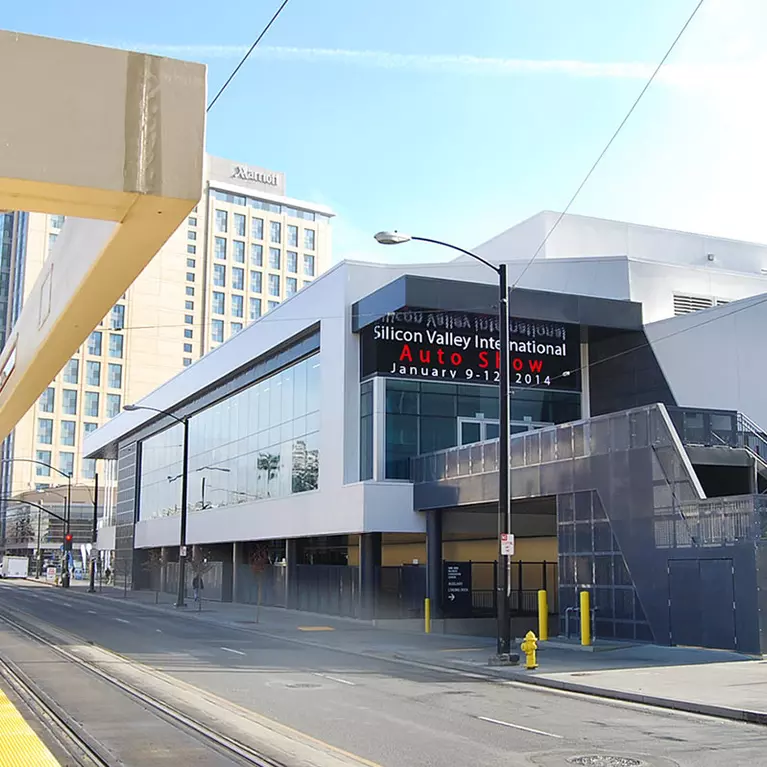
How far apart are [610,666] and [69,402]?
126 meters

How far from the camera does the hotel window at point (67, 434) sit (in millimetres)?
135250

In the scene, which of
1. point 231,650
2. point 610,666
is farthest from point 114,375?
point 610,666

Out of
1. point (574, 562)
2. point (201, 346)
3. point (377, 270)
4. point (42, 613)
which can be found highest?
point (201, 346)

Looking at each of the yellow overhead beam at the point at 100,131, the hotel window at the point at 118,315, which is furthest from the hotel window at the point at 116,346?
the yellow overhead beam at the point at 100,131

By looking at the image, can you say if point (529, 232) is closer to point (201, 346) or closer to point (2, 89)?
point (2, 89)

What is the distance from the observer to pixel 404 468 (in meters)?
36.4

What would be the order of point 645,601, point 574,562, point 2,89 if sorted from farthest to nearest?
point 574,562, point 645,601, point 2,89

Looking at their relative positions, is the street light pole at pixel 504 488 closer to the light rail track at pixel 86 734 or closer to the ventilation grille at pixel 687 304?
the light rail track at pixel 86 734

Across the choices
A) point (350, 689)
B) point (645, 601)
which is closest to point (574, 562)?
point (645, 601)

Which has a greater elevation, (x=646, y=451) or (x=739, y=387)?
(x=739, y=387)

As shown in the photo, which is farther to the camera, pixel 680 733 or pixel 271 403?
pixel 271 403

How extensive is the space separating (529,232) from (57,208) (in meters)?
43.4

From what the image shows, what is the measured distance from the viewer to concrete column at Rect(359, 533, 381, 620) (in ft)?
117

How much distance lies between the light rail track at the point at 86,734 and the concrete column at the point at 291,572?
81.0 ft
